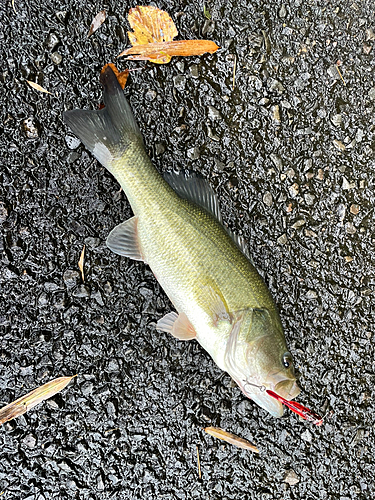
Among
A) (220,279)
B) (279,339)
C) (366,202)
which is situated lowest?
(279,339)

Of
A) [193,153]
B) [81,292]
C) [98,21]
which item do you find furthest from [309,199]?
[98,21]

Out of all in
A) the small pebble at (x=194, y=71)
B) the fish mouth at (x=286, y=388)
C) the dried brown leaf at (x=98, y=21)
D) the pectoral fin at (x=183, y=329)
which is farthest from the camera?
the small pebble at (x=194, y=71)

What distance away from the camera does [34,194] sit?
236cm

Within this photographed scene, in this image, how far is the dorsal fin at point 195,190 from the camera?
87.6 inches

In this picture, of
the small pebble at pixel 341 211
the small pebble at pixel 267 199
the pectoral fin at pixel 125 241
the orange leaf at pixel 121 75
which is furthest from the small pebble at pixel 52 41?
the small pebble at pixel 341 211

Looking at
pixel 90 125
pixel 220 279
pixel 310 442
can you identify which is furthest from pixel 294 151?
pixel 310 442

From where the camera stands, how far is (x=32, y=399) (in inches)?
90.7

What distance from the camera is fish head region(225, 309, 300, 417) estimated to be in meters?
1.99

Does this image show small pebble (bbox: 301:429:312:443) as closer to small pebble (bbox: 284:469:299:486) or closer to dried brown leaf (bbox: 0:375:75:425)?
small pebble (bbox: 284:469:299:486)

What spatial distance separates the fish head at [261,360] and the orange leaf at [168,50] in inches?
63.2

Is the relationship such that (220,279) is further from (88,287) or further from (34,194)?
(34,194)

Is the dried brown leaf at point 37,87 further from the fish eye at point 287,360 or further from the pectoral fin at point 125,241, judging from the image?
the fish eye at point 287,360

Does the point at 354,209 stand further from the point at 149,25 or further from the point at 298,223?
the point at 149,25

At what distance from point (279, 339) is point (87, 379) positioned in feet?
3.70
